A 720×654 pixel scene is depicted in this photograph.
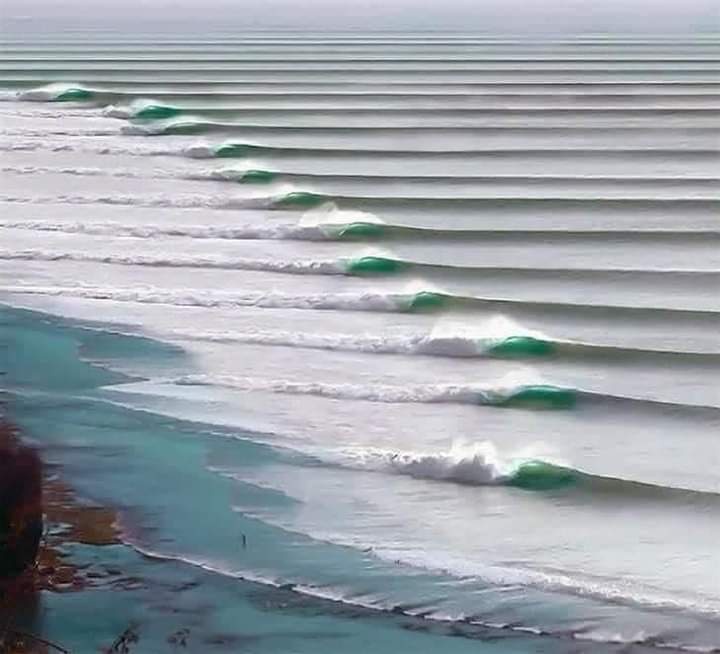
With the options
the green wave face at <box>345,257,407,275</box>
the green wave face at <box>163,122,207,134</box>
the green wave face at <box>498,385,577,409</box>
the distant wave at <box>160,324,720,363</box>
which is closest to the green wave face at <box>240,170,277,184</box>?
the green wave face at <box>163,122,207,134</box>

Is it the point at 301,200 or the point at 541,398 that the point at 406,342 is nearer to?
the point at 541,398

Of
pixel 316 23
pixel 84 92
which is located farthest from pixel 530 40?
pixel 84 92

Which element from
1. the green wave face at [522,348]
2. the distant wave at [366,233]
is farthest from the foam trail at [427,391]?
the distant wave at [366,233]

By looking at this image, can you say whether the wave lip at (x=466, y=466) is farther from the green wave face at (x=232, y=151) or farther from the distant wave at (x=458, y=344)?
the green wave face at (x=232, y=151)

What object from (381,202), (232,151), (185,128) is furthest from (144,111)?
(381,202)

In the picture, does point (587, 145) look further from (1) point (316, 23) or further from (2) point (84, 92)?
(1) point (316, 23)
